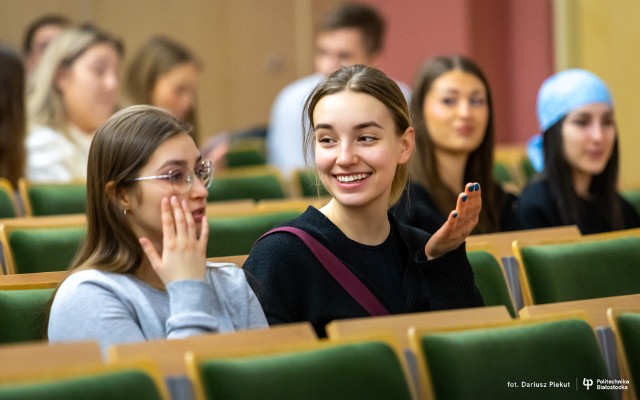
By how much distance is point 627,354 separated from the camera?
2.40m

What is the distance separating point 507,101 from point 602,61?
2.91 ft

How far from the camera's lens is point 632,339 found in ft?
7.89

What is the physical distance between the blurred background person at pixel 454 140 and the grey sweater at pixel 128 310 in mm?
1654

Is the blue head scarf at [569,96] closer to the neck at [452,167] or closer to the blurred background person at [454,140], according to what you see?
the blurred background person at [454,140]

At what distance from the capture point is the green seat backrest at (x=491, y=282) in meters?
3.14

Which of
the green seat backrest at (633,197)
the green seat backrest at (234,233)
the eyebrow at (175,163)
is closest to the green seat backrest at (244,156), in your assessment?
the green seat backrest at (633,197)

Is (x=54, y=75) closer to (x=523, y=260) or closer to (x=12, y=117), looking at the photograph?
(x=12, y=117)

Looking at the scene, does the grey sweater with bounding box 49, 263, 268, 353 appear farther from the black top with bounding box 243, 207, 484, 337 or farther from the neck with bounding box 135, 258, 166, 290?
the black top with bounding box 243, 207, 484, 337

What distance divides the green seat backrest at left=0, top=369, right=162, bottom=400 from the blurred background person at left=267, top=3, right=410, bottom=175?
4.13 meters

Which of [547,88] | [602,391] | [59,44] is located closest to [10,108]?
[59,44]

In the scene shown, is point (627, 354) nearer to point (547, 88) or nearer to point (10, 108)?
point (547, 88)

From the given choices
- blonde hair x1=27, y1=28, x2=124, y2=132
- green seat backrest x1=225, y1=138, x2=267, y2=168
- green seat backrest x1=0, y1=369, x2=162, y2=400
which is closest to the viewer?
green seat backrest x1=0, y1=369, x2=162, y2=400

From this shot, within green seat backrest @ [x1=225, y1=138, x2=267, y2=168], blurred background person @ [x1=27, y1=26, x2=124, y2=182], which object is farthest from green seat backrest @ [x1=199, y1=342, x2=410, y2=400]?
green seat backrest @ [x1=225, y1=138, x2=267, y2=168]

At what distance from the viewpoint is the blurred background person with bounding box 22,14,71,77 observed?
6973 mm
